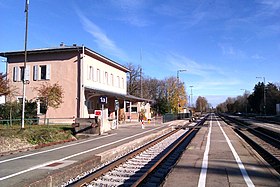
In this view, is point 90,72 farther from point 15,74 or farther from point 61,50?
point 15,74

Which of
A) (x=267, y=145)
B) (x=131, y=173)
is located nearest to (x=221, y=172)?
(x=131, y=173)

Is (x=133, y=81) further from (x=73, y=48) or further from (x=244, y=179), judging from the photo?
(x=244, y=179)

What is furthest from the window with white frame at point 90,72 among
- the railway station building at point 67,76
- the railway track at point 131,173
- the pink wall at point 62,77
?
the railway track at point 131,173

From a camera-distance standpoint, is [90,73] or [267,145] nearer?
[267,145]

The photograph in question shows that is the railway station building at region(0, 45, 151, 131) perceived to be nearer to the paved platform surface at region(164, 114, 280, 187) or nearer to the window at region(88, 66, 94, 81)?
the window at region(88, 66, 94, 81)

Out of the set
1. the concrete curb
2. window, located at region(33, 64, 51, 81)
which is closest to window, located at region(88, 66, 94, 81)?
window, located at region(33, 64, 51, 81)

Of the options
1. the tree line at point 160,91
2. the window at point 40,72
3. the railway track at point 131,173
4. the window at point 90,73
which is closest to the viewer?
the railway track at point 131,173

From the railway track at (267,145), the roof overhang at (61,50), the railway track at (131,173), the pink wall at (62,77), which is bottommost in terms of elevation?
the railway track at (267,145)

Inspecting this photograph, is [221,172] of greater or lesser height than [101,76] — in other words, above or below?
below

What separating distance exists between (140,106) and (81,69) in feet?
80.7

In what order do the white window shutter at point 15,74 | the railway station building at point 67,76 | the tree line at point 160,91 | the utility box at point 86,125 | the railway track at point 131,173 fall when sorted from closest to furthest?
the railway track at point 131,173, the utility box at point 86,125, the railway station building at point 67,76, the white window shutter at point 15,74, the tree line at point 160,91

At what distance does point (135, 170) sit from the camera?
10.6 meters

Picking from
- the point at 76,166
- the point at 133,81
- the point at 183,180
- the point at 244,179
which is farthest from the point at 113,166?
the point at 133,81

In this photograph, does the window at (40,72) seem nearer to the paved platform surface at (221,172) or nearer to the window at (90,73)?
the window at (90,73)
